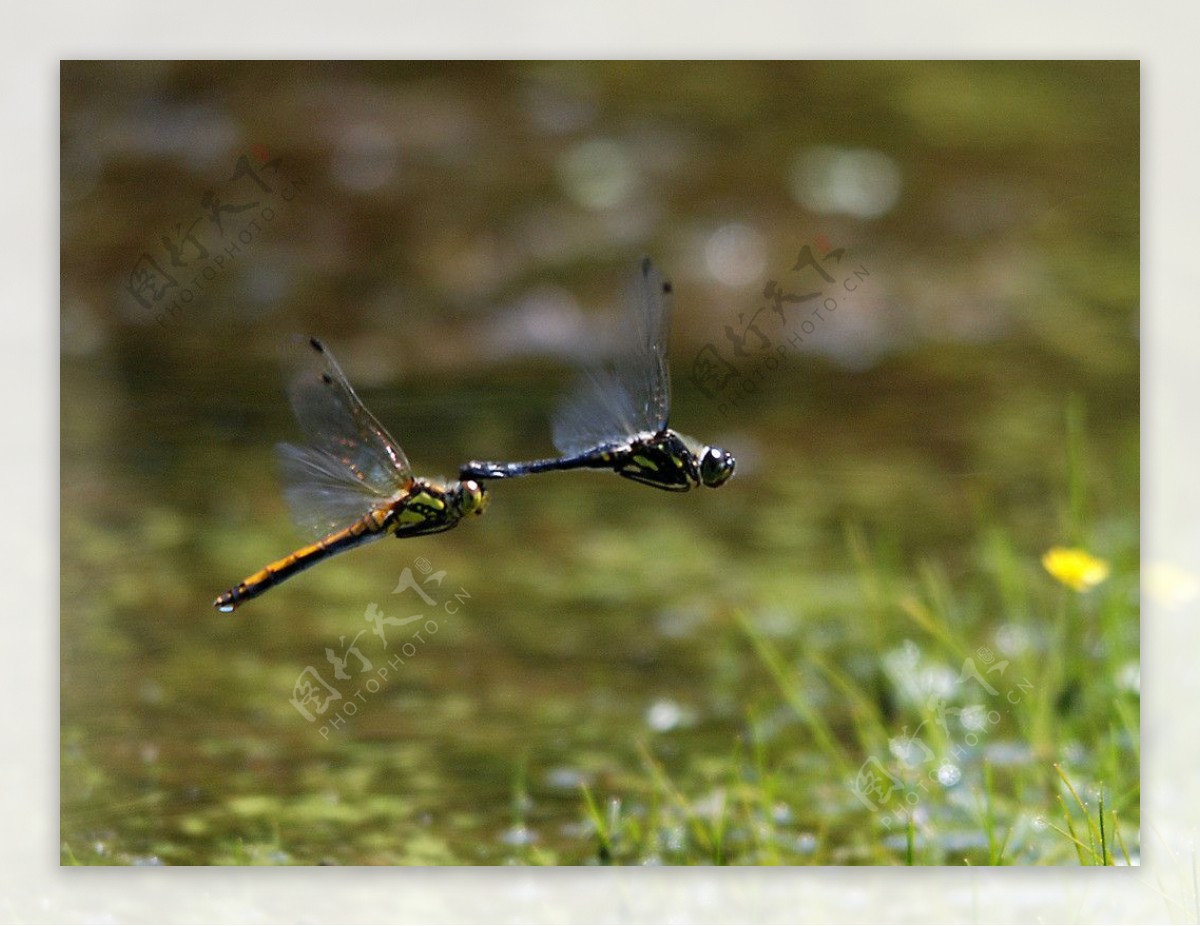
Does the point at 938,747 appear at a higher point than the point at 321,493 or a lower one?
lower

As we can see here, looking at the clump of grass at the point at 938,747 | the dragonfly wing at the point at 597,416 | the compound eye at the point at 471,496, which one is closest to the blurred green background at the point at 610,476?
the clump of grass at the point at 938,747

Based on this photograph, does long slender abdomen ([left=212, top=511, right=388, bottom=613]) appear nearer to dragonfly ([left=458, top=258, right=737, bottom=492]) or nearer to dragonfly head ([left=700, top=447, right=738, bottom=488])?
dragonfly ([left=458, top=258, right=737, bottom=492])

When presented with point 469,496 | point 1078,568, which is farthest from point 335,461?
point 1078,568

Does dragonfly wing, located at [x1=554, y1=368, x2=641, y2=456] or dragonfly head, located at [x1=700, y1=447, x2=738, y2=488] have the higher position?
dragonfly wing, located at [x1=554, y1=368, x2=641, y2=456]

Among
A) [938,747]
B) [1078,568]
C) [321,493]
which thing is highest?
[321,493]

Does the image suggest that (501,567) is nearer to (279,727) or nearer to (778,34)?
(279,727)

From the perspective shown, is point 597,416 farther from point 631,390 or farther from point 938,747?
point 938,747

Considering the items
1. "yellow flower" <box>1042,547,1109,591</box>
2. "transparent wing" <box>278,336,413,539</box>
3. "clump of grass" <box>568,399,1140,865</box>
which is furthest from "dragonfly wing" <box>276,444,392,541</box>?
"yellow flower" <box>1042,547,1109,591</box>
